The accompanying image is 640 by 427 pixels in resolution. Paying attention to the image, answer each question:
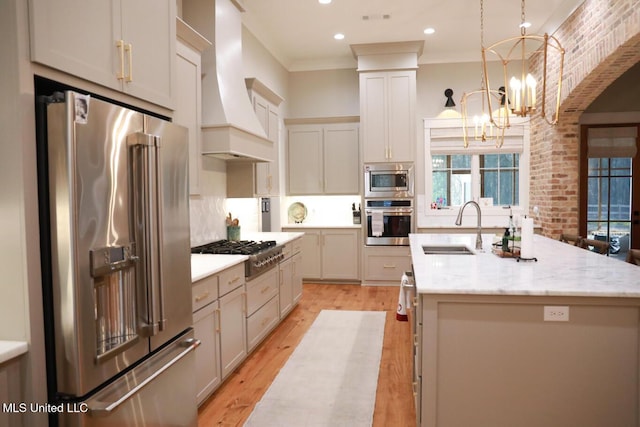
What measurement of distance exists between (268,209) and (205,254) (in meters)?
2.30

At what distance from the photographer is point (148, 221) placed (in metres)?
1.70

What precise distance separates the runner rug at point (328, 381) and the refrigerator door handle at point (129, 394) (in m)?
0.70

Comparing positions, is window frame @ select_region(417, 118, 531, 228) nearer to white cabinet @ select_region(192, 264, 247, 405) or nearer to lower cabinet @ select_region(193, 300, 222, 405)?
white cabinet @ select_region(192, 264, 247, 405)

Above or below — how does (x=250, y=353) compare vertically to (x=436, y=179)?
below

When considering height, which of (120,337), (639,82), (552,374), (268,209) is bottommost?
(552,374)

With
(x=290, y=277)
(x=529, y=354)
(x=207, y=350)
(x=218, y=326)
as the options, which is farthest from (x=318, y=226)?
(x=529, y=354)

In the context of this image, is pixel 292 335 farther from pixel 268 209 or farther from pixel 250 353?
pixel 268 209

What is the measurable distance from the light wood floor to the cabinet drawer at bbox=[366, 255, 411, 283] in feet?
2.56

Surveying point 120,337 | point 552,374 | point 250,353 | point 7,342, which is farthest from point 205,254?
point 552,374

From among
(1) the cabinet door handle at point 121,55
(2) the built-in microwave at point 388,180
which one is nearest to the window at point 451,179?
(2) the built-in microwave at point 388,180

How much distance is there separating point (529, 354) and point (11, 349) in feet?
6.68

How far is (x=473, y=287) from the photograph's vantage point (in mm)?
2023

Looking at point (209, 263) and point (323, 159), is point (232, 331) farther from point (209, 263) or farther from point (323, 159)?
point (323, 159)

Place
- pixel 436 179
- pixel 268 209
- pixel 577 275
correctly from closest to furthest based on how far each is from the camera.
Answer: pixel 577 275
pixel 268 209
pixel 436 179
